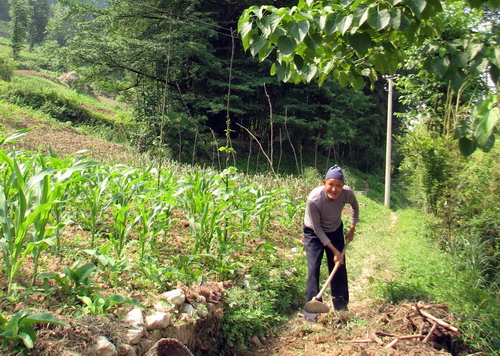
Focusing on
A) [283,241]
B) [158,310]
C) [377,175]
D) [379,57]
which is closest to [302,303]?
[283,241]

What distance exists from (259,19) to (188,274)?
102 inches

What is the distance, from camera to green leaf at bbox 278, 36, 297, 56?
2234 millimetres

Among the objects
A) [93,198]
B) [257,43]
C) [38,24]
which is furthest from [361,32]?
[38,24]

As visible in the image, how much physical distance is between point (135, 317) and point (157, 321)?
0.57 feet

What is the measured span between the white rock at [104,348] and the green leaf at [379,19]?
8.09ft

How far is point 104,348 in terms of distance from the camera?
2.55 metres

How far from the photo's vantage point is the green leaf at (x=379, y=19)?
2.14 m

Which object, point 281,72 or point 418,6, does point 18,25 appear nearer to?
point 281,72

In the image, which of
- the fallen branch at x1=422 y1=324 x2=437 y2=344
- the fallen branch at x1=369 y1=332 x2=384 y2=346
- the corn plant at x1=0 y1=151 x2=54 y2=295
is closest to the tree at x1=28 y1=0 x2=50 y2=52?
the corn plant at x1=0 y1=151 x2=54 y2=295

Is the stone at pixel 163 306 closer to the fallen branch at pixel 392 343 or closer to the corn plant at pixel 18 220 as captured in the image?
the corn plant at pixel 18 220

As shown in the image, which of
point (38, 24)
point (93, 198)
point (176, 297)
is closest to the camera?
point (176, 297)

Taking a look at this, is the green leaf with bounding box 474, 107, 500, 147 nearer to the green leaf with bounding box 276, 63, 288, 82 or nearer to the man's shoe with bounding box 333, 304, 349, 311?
the green leaf with bounding box 276, 63, 288, 82

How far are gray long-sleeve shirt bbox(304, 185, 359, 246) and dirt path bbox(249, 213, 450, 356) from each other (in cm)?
85

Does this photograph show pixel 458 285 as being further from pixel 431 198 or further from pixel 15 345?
pixel 15 345
